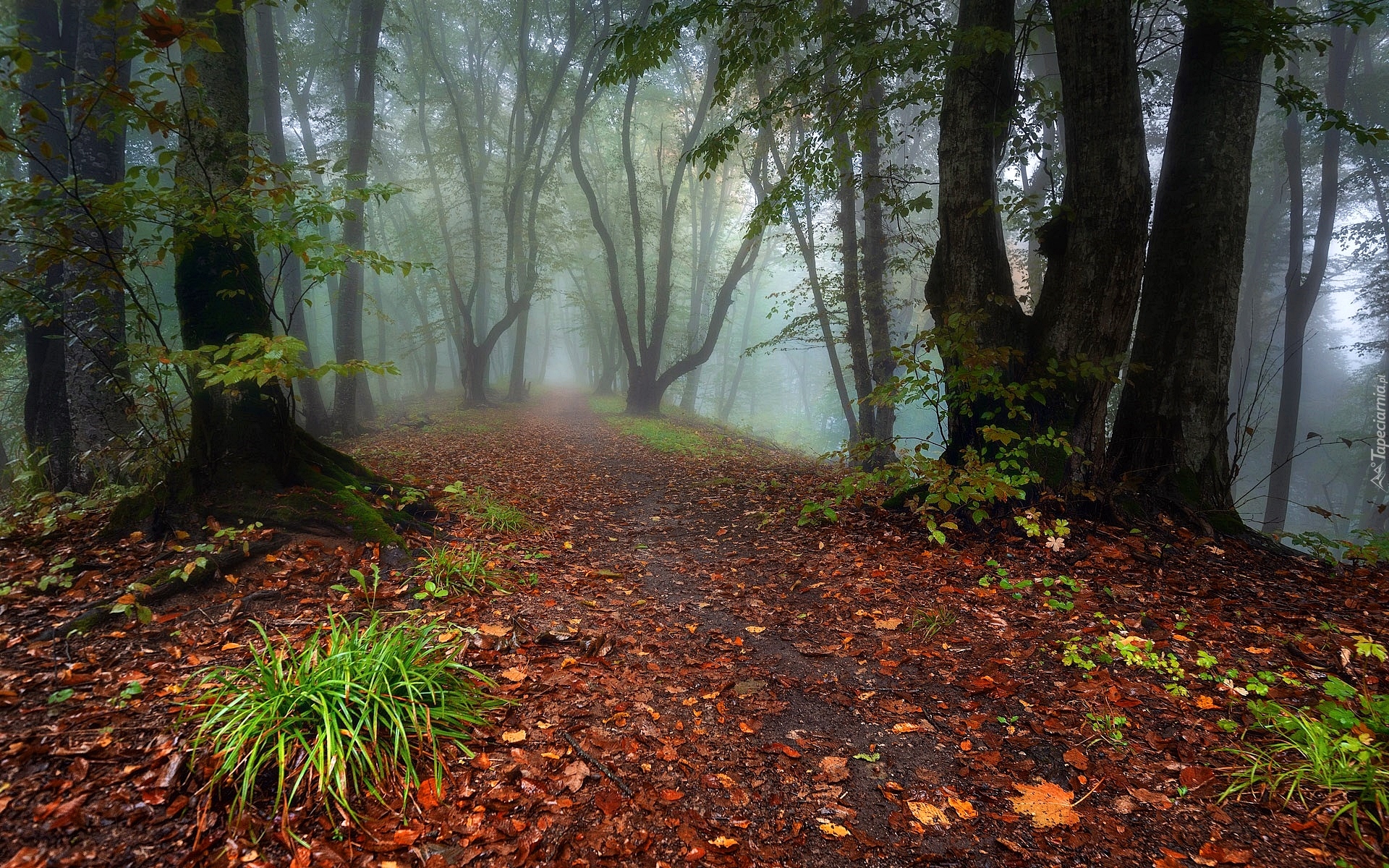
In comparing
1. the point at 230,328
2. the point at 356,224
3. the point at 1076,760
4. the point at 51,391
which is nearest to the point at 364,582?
the point at 230,328

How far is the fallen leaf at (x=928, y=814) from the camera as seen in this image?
7.39 feet

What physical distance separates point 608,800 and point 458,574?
2.28 m

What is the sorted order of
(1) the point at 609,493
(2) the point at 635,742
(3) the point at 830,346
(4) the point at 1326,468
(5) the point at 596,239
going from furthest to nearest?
(5) the point at 596,239 < (4) the point at 1326,468 < (3) the point at 830,346 < (1) the point at 609,493 < (2) the point at 635,742

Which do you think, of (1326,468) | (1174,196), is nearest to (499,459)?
(1174,196)

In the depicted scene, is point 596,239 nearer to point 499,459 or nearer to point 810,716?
point 499,459

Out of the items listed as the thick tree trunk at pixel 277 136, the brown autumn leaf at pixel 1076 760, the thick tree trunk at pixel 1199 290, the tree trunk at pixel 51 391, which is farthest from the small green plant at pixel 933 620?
the thick tree trunk at pixel 277 136

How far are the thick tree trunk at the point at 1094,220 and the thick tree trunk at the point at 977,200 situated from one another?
1.26 feet

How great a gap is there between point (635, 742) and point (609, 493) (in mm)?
5364

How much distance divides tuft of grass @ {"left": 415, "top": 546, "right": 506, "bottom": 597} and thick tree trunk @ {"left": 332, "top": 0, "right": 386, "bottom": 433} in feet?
29.6

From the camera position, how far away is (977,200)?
16.8 feet

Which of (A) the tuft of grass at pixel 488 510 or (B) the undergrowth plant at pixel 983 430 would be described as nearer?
(B) the undergrowth plant at pixel 983 430

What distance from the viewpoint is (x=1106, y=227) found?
449cm

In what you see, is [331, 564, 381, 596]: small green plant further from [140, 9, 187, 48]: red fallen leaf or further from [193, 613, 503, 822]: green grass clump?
[140, 9, 187, 48]: red fallen leaf

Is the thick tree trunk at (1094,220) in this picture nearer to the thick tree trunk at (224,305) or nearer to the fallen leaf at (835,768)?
the fallen leaf at (835,768)
